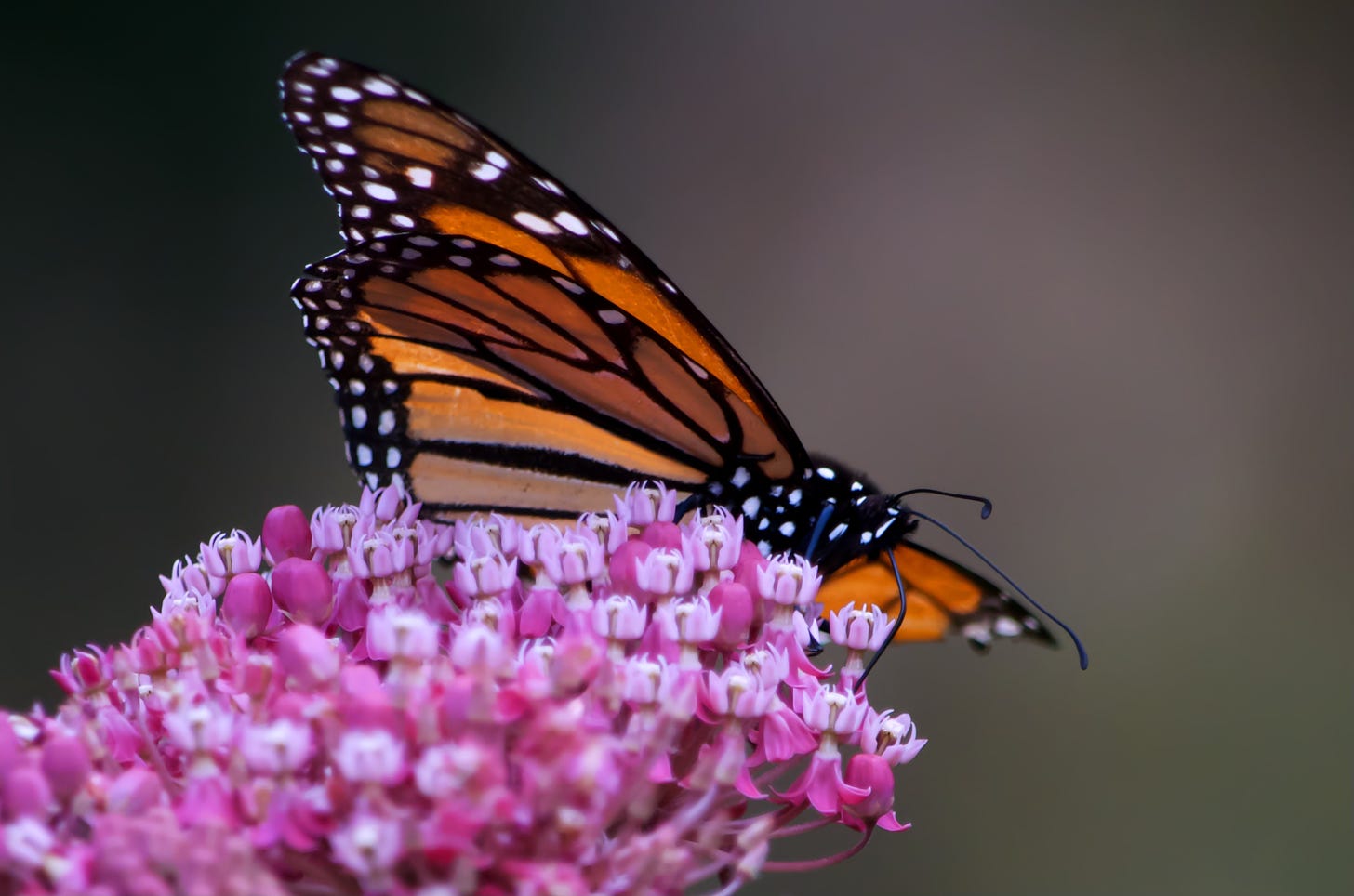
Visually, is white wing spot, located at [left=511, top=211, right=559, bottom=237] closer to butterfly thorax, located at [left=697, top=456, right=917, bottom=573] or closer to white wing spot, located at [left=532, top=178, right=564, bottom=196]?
white wing spot, located at [left=532, top=178, right=564, bottom=196]

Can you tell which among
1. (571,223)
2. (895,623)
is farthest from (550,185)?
(895,623)

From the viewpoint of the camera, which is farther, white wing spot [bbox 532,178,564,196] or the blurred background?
the blurred background

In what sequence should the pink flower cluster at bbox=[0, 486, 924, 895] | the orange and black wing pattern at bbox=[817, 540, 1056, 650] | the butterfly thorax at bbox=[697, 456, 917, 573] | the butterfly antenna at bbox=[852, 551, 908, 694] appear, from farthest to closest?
the orange and black wing pattern at bbox=[817, 540, 1056, 650]
the butterfly thorax at bbox=[697, 456, 917, 573]
the butterfly antenna at bbox=[852, 551, 908, 694]
the pink flower cluster at bbox=[0, 486, 924, 895]

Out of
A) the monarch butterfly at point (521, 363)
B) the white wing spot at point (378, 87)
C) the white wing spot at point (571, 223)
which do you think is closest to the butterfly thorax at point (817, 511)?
the monarch butterfly at point (521, 363)

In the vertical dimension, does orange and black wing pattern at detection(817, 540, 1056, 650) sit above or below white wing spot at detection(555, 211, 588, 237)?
below

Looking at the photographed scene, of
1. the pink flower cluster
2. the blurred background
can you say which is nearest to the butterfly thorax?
the pink flower cluster

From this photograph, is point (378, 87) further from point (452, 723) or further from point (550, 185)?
point (452, 723)

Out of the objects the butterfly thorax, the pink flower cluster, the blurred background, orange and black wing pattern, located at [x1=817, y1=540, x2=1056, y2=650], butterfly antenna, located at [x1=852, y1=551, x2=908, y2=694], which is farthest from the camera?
A: the blurred background

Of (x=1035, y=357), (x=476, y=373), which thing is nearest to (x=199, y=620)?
(x=476, y=373)
